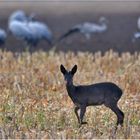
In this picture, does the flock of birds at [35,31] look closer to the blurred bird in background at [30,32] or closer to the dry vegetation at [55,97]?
the blurred bird in background at [30,32]

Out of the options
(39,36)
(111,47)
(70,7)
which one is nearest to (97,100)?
(111,47)

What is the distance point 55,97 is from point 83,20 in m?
14.5

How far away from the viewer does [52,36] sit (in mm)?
22875

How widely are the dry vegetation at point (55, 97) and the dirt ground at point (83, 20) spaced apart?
490 centimetres

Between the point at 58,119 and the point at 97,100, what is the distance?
0.53 m

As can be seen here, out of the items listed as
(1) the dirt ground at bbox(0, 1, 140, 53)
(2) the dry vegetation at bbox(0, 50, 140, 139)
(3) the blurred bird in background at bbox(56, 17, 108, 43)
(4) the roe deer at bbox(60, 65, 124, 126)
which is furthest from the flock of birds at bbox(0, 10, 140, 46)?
(4) the roe deer at bbox(60, 65, 124, 126)

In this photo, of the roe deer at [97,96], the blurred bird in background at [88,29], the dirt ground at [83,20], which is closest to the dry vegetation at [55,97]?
the roe deer at [97,96]

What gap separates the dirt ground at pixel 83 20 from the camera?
20.9 metres

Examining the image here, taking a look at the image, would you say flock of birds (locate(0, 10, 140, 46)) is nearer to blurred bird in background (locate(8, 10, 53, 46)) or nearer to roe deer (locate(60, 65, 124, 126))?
blurred bird in background (locate(8, 10, 53, 46))

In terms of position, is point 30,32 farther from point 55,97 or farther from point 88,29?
point 55,97

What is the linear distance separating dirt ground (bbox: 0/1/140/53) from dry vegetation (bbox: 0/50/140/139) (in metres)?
4.90

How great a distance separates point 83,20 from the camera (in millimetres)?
25812

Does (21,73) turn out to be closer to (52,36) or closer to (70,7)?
(52,36)

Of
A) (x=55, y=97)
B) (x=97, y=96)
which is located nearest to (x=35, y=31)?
(x=55, y=97)
